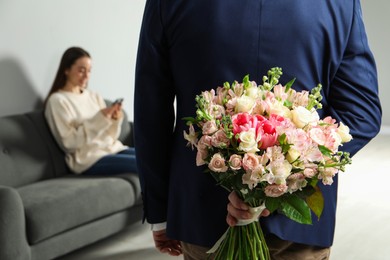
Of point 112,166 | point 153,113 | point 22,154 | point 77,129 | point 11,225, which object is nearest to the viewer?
point 153,113

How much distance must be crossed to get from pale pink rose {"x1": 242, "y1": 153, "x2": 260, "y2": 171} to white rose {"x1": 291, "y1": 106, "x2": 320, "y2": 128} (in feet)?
0.39

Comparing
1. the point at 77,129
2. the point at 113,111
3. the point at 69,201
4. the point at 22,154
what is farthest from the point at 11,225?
the point at 113,111

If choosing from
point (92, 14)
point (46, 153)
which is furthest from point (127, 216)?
point (92, 14)

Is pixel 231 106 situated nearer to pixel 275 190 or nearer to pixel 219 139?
pixel 219 139

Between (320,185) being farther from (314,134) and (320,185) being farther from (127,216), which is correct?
(127,216)

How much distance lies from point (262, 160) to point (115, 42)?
4106mm

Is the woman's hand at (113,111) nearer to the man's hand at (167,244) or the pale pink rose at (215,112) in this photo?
the man's hand at (167,244)

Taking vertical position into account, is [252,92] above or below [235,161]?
above

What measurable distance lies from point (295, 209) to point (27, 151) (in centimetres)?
292

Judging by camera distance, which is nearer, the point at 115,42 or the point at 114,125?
the point at 114,125

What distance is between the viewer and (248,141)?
3.56ft

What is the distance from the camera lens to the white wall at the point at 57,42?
13.4ft

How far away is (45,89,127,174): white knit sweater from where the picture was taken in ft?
13.0

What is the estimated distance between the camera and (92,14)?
4.73m
